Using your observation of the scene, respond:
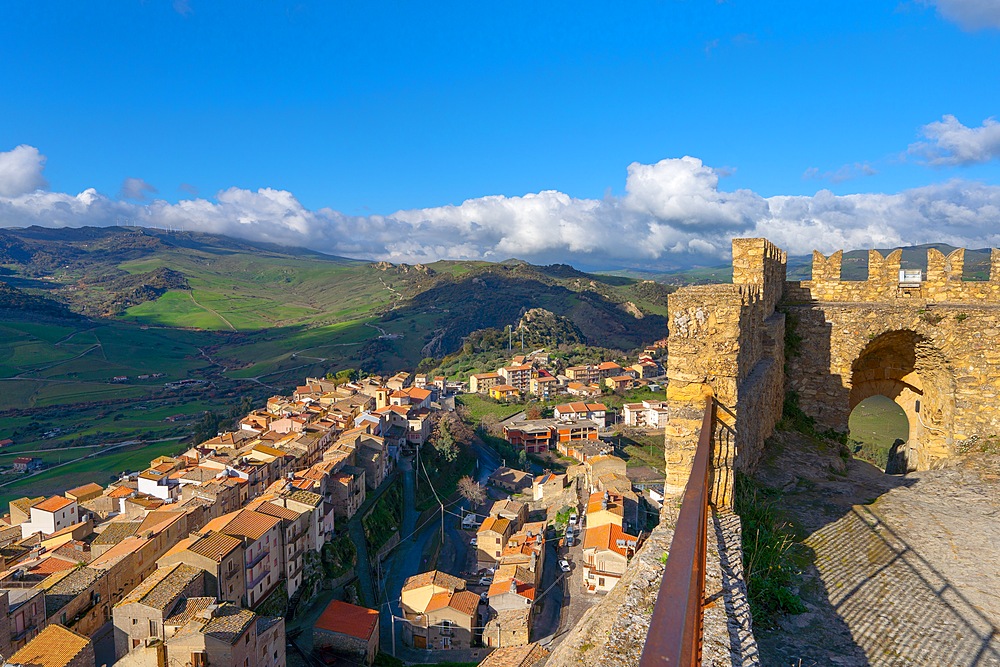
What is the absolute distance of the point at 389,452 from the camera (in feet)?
150

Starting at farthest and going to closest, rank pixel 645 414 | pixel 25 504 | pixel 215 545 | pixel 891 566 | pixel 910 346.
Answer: pixel 645 414, pixel 25 504, pixel 215 545, pixel 910 346, pixel 891 566

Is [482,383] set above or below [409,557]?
above

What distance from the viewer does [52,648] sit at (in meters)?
17.2

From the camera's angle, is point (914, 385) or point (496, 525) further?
point (496, 525)

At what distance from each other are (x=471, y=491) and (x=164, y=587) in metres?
25.8

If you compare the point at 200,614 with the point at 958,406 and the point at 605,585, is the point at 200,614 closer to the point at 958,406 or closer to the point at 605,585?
the point at 605,585

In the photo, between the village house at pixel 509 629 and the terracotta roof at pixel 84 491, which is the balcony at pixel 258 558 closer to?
the village house at pixel 509 629

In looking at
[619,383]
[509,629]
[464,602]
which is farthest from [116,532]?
[619,383]

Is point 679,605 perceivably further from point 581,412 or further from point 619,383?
point 619,383

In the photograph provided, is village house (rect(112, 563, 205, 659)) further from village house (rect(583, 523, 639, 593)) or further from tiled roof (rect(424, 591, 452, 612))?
village house (rect(583, 523, 639, 593))

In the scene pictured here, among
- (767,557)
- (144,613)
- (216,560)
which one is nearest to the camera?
(767,557)

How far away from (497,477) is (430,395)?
48.8ft

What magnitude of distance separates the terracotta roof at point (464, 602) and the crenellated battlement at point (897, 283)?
70.4ft

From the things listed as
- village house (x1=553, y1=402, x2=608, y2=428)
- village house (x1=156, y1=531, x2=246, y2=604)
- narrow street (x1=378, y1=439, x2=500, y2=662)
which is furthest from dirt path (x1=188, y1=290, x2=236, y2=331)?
village house (x1=156, y1=531, x2=246, y2=604)
